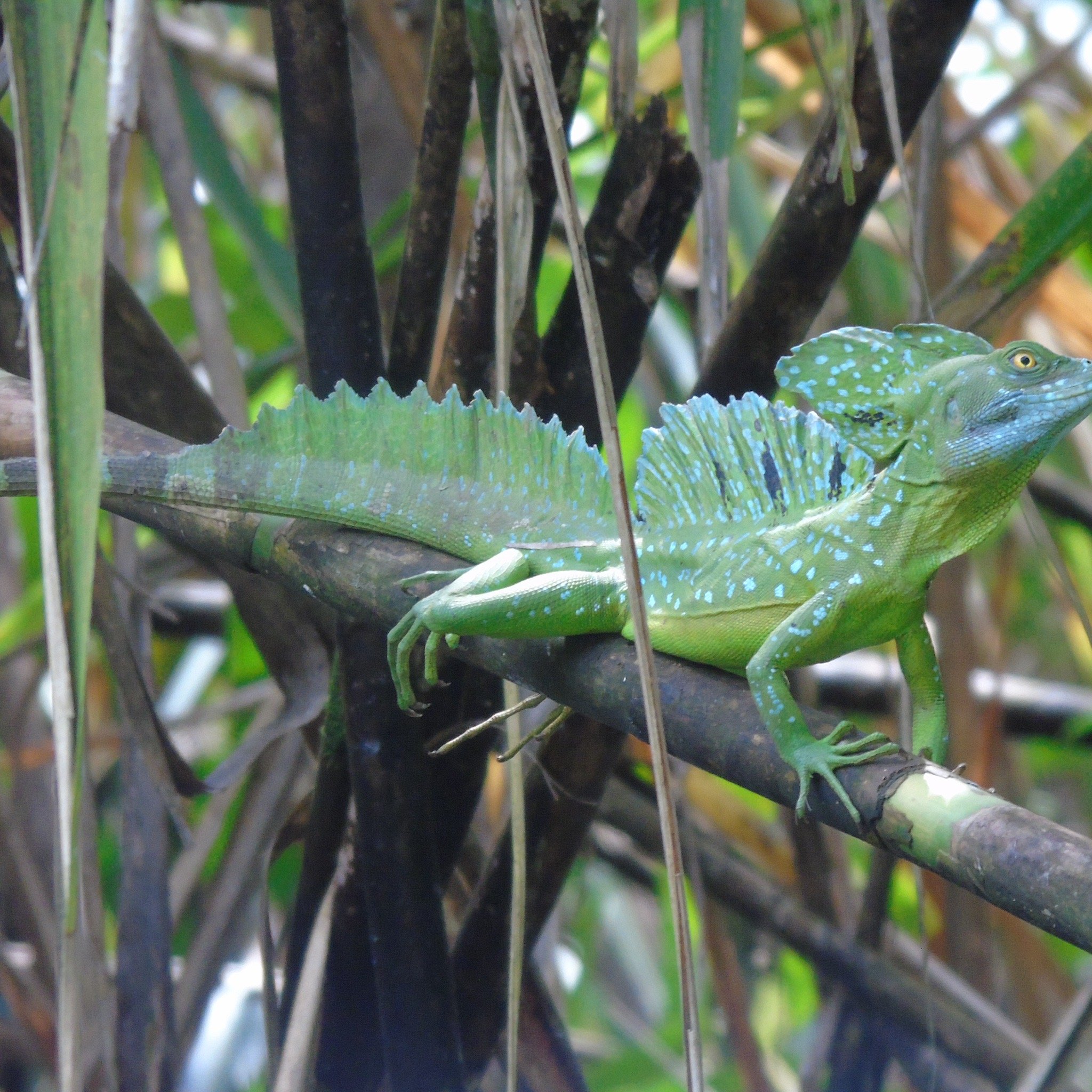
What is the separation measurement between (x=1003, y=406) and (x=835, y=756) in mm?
660

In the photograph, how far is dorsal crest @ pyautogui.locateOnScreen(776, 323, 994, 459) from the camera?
69.2 inches

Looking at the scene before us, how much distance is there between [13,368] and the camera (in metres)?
1.96

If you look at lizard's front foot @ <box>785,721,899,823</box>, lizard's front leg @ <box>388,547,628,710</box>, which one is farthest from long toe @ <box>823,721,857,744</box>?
lizard's front leg @ <box>388,547,628,710</box>

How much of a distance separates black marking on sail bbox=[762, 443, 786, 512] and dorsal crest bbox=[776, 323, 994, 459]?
13 centimetres

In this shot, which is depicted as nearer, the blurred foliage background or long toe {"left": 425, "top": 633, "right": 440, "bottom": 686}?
long toe {"left": 425, "top": 633, "right": 440, "bottom": 686}

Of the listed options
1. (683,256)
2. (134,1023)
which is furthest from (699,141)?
(134,1023)

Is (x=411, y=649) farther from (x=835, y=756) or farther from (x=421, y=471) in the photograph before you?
(x=835, y=756)

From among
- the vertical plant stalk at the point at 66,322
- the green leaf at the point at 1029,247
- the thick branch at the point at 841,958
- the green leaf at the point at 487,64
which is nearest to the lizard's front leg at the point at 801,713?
the green leaf at the point at 1029,247

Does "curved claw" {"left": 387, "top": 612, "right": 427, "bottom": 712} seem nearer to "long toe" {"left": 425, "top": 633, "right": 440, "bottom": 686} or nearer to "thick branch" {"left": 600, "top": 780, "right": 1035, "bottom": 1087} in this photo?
"long toe" {"left": 425, "top": 633, "right": 440, "bottom": 686}

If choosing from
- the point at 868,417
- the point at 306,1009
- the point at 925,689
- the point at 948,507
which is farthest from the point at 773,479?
the point at 306,1009

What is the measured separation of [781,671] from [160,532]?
3.44 feet

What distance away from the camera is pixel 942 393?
1733 mm

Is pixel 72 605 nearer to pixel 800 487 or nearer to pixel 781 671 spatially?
pixel 781 671

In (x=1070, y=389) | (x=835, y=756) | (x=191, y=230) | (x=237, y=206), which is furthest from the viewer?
(x=237, y=206)
